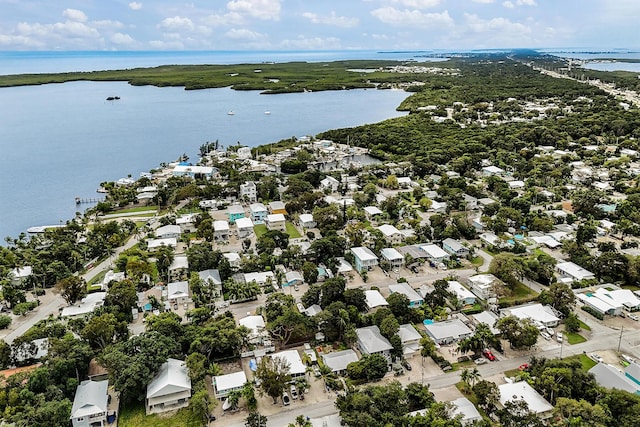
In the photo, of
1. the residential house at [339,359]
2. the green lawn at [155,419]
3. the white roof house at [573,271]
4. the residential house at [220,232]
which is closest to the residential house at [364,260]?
the residential house at [339,359]

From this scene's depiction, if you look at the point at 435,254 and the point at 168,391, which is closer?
the point at 168,391

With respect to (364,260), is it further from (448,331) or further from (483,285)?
(448,331)

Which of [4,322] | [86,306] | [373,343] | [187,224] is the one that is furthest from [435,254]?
[4,322]

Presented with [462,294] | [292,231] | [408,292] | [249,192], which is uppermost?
[249,192]

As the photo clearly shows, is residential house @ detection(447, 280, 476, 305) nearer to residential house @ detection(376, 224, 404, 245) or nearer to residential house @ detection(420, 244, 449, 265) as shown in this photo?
residential house @ detection(420, 244, 449, 265)

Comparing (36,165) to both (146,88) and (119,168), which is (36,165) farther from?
(146,88)

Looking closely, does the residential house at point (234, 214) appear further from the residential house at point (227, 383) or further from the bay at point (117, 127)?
the residential house at point (227, 383)

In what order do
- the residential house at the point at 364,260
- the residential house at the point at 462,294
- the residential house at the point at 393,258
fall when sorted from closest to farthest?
the residential house at the point at 462,294 < the residential house at the point at 364,260 < the residential house at the point at 393,258
